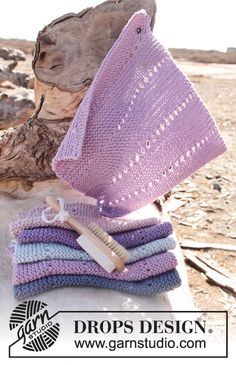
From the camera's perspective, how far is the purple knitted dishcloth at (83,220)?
162 cm

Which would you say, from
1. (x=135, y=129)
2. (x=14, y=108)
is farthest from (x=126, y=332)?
(x=14, y=108)

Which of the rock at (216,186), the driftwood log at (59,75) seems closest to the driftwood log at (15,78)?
the rock at (216,186)

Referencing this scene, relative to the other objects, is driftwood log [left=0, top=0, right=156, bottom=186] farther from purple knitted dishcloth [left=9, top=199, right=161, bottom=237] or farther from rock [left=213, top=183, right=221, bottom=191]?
rock [left=213, top=183, right=221, bottom=191]

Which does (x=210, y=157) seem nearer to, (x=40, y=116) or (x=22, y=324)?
(x=40, y=116)

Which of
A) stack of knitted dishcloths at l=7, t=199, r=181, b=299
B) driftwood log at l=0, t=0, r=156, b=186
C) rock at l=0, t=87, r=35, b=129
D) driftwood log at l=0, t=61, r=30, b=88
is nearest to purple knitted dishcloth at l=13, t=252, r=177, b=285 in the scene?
stack of knitted dishcloths at l=7, t=199, r=181, b=299

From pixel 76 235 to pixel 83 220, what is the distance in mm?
59

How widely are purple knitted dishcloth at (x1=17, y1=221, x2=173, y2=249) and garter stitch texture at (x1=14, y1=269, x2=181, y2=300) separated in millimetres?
110

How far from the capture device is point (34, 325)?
1.52 m

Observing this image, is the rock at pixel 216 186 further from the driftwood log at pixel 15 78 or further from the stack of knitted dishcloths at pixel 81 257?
the driftwood log at pixel 15 78

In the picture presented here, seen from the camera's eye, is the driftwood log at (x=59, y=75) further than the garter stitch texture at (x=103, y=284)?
Yes

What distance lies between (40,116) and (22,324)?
0.76 metres

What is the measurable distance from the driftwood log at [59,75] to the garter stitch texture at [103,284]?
510 mm

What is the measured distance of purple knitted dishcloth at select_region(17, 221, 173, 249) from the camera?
5.18 feet

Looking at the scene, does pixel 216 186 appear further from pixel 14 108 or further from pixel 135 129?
pixel 135 129
